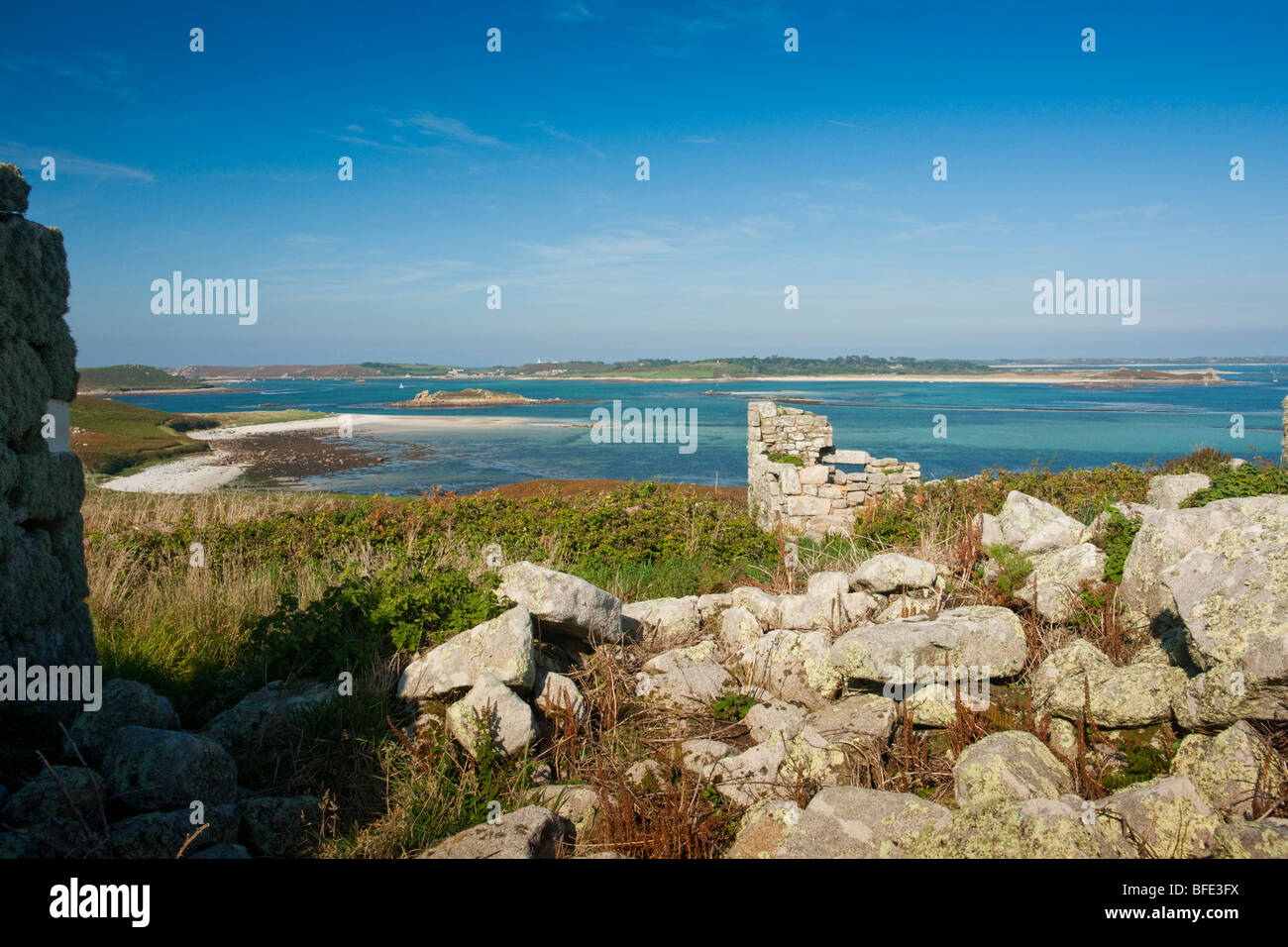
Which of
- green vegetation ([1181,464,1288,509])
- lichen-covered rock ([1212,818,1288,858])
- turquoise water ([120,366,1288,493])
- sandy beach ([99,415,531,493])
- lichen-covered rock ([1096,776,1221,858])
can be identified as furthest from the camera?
turquoise water ([120,366,1288,493])

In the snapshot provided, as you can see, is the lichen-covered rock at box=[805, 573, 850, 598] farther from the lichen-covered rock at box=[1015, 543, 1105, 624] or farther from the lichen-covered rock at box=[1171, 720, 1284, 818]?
the lichen-covered rock at box=[1171, 720, 1284, 818]

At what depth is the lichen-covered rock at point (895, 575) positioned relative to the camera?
256 inches

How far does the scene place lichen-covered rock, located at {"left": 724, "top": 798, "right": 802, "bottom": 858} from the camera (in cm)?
374

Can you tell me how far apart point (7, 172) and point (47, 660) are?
281 cm

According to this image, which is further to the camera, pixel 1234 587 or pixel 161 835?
pixel 1234 587

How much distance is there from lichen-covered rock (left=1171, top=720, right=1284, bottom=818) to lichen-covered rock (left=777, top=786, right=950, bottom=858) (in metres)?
1.32

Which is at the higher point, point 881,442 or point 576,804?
point 881,442

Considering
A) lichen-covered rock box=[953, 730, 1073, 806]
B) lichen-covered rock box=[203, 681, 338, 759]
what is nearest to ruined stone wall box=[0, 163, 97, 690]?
lichen-covered rock box=[203, 681, 338, 759]

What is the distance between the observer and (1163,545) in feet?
17.0

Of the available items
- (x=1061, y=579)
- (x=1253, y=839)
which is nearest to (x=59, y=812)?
(x=1253, y=839)

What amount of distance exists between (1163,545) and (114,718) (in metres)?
6.86

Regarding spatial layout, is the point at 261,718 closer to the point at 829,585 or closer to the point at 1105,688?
the point at 829,585
